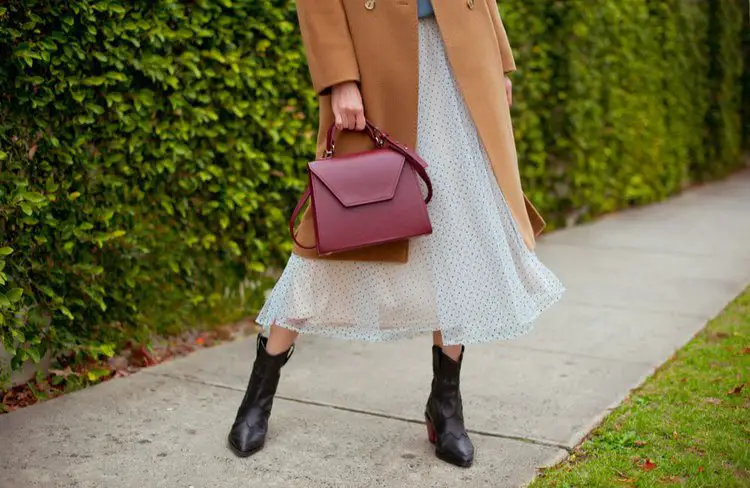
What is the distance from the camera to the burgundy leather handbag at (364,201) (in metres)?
2.71

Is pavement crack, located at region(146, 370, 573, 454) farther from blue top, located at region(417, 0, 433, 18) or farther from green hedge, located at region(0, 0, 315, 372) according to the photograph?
blue top, located at region(417, 0, 433, 18)

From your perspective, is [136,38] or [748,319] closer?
[136,38]

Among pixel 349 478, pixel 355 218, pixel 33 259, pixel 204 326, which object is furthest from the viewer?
pixel 204 326

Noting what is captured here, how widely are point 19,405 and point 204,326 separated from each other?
3.32ft

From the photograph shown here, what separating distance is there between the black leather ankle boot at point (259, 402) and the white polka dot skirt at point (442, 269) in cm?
24

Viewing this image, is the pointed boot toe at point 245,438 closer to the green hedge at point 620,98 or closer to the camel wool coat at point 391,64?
the camel wool coat at point 391,64

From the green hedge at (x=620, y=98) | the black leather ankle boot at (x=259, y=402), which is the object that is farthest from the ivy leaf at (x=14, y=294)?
the green hedge at (x=620, y=98)

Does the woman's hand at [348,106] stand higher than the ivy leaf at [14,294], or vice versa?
the woman's hand at [348,106]

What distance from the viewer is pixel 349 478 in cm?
292

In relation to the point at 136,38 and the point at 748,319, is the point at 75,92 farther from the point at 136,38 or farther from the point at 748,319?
the point at 748,319

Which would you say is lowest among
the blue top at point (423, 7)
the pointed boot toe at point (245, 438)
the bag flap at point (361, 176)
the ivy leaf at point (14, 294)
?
the pointed boot toe at point (245, 438)

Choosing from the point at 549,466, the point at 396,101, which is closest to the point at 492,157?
the point at 396,101

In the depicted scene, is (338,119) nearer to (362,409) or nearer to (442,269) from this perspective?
(442,269)

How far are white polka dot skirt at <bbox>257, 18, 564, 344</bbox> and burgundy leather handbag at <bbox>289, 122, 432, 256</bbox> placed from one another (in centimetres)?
16
